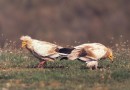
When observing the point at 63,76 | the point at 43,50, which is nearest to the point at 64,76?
the point at 63,76

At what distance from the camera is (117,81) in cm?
1526

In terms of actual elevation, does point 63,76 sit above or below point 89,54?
below

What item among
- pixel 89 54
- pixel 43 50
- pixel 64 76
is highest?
pixel 43 50

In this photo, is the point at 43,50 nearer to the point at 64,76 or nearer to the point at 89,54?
the point at 89,54

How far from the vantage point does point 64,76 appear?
15.7 meters

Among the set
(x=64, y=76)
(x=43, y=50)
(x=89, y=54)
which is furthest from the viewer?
(x=43, y=50)

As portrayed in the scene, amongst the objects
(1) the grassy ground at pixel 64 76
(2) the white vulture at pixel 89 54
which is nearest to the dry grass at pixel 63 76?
(1) the grassy ground at pixel 64 76

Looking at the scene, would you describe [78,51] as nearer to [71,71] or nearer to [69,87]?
[71,71]

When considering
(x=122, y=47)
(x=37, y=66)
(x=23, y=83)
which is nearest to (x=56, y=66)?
(x=37, y=66)

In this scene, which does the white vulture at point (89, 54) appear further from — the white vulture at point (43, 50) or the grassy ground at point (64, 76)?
the white vulture at point (43, 50)

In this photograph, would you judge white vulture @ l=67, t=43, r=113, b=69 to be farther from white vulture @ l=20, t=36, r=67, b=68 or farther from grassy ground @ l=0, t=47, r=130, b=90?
white vulture @ l=20, t=36, r=67, b=68

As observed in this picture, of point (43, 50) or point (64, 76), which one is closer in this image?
point (64, 76)

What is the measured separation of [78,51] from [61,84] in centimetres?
291

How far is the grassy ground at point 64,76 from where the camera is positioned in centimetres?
1445
